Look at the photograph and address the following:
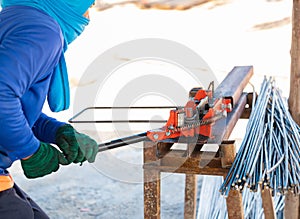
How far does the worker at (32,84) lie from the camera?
4.88 feet

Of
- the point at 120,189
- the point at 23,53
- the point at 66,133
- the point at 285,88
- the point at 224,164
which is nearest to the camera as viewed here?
the point at 23,53

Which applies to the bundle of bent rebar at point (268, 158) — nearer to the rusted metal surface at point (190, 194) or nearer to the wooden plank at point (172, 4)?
the rusted metal surface at point (190, 194)

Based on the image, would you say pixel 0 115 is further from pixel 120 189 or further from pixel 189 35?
pixel 189 35

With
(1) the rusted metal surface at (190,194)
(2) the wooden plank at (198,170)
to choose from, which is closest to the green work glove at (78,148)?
(2) the wooden plank at (198,170)

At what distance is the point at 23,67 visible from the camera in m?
1.48

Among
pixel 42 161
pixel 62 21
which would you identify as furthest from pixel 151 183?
pixel 62 21

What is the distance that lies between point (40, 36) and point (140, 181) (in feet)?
11.1

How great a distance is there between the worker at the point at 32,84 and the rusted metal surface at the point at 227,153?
559 mm

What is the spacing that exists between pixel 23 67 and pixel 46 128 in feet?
1.94

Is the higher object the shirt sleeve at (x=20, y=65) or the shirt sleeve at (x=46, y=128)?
the shirt sleeve at (x=20, y=65)

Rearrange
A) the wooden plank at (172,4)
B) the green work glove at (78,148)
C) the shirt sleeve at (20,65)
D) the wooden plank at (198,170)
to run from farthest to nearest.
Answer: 1. the wooden plank at (172,4)
2. the wooden plank at (198,170)
3. the green work glove at (78,148)
4. the shirt sleeve at (20,65)

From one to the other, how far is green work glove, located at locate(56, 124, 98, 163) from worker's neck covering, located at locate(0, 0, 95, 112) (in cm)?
13

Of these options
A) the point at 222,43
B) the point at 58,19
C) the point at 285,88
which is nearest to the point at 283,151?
the point at 58,19

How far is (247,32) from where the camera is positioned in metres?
6.93
